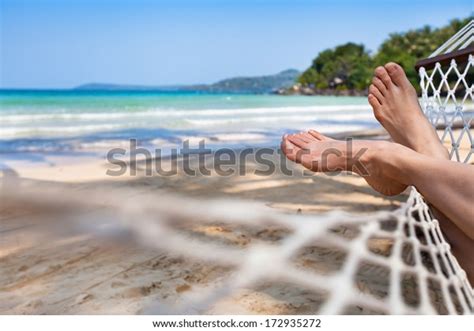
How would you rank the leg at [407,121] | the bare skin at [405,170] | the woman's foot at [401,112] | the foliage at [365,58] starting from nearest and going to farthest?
the bare skin at [405,170] → the leg at [407,121] → the woman's foot at [401,112] → the foliage at [365,58]

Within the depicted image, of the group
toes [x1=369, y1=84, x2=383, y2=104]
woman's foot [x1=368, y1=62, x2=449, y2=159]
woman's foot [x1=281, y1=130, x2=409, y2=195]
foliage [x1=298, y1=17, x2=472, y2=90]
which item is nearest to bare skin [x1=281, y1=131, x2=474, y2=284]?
woman's foot [x1=281, y1=130, x2=409, y2=195]

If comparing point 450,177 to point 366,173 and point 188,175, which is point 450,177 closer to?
point 366,173

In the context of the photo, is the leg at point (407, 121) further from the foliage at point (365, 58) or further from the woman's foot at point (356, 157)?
the foliage at point (365, 58)

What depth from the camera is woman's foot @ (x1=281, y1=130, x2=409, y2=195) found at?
0.87 meters

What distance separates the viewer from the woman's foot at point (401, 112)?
3.28 feet

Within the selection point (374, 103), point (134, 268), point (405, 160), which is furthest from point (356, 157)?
point (134, 268)

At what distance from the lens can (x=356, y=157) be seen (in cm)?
93

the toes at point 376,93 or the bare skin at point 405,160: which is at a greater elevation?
the toes at point 376,93

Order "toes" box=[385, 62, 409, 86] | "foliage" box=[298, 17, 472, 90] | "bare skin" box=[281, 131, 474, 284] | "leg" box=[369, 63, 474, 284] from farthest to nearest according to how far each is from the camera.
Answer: "foliage" box=[298, 17, 472, 90] → "toes" box=[385, 62, 409, 86] → "leg" box=[369, 63, 474, 284] → "bare skin" box=[281, 131, 474, 284]

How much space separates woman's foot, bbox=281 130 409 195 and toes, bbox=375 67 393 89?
30 centimetres

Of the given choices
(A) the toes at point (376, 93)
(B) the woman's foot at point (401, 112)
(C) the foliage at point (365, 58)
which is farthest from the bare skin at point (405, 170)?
(C) the foliage at point (365, 58)

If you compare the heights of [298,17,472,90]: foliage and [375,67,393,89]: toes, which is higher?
[298,17,472,90]: foliage

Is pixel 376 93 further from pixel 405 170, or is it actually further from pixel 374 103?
pixel 405 170

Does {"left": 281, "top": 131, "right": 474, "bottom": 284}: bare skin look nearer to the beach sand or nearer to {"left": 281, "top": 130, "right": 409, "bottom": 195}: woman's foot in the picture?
{"left": 281, "top": 130, "right": 409, "bottom": 195}: woman's foot
